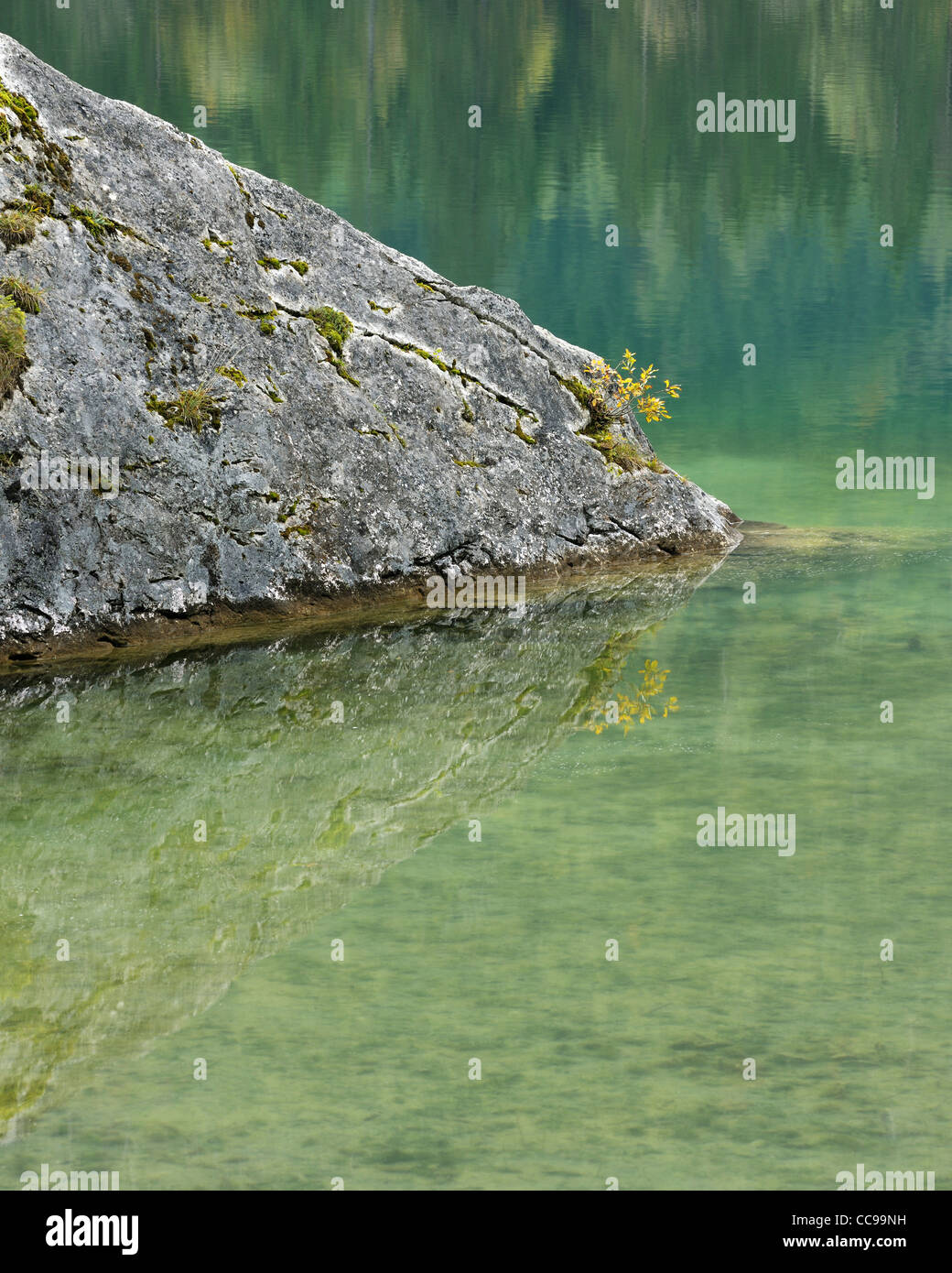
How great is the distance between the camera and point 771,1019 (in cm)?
747

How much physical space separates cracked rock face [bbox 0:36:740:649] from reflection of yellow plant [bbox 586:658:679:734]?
326 cm

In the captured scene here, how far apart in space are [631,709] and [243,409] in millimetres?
4625

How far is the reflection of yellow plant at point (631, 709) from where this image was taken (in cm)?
1173

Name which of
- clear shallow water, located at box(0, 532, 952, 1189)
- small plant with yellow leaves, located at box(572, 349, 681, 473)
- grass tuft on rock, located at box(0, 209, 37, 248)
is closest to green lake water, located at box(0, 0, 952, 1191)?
clear shallow water, located at box(0, 532, 952, 1189)

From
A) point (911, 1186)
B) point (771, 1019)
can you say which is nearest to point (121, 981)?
point (771, 1019)

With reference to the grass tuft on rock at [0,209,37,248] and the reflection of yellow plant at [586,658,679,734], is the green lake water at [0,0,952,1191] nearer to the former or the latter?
the reflection of yellow plant at [586,658,679,734]

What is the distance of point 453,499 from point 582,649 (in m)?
2.48

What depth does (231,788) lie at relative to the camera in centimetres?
1052

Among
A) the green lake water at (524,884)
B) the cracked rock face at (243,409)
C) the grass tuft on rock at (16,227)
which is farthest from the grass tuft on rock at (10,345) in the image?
the green lake water at (524,884)

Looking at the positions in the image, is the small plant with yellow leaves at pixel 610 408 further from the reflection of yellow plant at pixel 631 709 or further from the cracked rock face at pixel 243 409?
the reflection of yellow plant at pixel 631 709

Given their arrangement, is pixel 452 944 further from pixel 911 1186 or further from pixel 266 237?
pixel 266 237

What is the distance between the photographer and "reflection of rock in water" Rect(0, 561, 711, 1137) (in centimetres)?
791

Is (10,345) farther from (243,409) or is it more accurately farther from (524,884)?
(524,884)

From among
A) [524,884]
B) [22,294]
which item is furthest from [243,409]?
[524,884]
